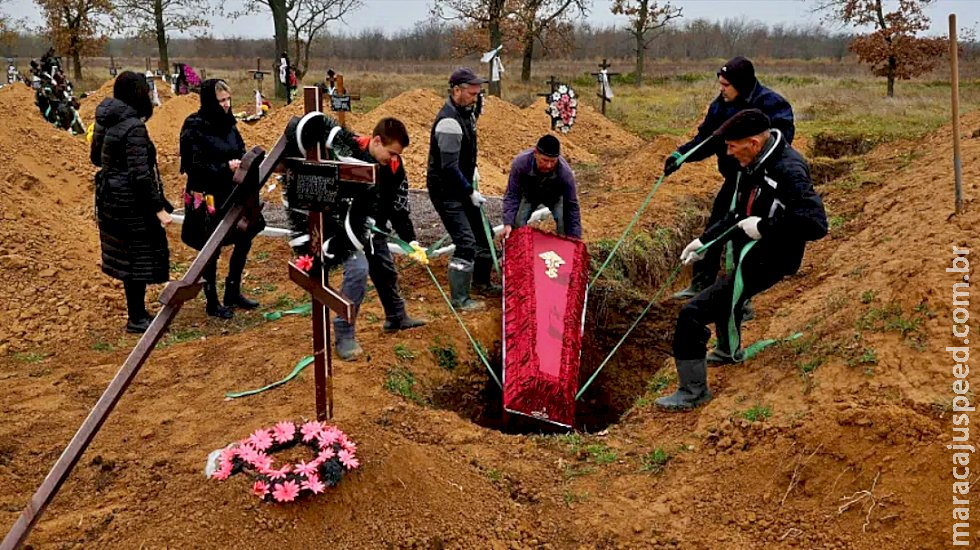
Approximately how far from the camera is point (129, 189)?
16.5 feet

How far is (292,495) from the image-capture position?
9.93 ft

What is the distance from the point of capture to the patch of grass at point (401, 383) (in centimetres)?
465

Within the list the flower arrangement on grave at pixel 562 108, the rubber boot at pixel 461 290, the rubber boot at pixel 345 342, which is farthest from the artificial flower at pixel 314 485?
the flower arrangement on grave at pixel 562 108

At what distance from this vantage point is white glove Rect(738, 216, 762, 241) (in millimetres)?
4027

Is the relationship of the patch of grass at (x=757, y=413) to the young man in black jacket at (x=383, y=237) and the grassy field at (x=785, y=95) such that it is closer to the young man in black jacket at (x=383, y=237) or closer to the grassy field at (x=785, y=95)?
the young man in black jacket at (x=383, y=237)

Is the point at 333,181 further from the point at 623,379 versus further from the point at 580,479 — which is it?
the point at 623,379

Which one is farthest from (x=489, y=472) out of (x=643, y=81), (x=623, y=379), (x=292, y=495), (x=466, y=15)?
(x=643, y=81)

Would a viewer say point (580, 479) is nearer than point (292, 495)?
No

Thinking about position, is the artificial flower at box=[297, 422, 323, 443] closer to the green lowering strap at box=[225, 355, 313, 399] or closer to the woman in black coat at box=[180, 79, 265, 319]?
the green lowering strap at box=[225, 355, 313, 399]

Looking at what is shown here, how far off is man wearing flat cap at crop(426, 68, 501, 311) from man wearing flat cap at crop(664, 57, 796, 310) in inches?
60.2

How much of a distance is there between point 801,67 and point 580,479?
43318mm

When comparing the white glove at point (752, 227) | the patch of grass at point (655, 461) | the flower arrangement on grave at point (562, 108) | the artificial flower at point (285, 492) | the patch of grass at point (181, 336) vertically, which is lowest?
the patch of grass at point (655, 461)

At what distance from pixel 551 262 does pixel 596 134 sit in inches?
480

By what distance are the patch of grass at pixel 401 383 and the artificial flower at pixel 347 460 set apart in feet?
4.53
